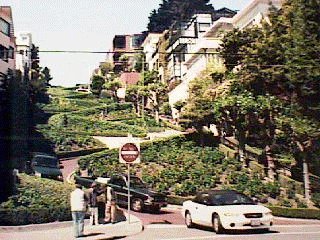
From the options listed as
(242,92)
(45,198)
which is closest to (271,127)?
(242,92)

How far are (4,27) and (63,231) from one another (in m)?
29.6

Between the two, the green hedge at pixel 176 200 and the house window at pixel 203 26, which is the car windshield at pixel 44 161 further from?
the house window at pixel 203 26

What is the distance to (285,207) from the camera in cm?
2431

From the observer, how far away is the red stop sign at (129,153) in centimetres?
1719

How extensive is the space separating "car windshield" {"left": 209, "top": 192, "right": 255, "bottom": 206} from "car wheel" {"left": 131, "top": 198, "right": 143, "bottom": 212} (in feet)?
20.6

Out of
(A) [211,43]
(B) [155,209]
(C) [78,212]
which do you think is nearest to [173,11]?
(A) [211,43]

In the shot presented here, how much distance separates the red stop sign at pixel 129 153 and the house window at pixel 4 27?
27.4 m

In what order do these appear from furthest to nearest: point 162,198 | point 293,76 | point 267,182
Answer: point 267,182
point 293,76
point 162,198

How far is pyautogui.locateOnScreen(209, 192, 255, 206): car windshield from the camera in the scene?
17.3 meters

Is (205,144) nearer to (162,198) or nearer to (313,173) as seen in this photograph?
(313,173)

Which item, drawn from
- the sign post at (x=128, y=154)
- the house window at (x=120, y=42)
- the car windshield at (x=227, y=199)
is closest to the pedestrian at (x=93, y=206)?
the sign post at (x=128, y=154)

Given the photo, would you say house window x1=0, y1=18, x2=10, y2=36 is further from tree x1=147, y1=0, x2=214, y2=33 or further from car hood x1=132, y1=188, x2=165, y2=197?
tree x1=147, y1=0, x2=214, y2=33

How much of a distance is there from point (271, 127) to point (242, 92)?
3.16 meters

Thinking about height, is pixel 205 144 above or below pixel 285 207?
above
